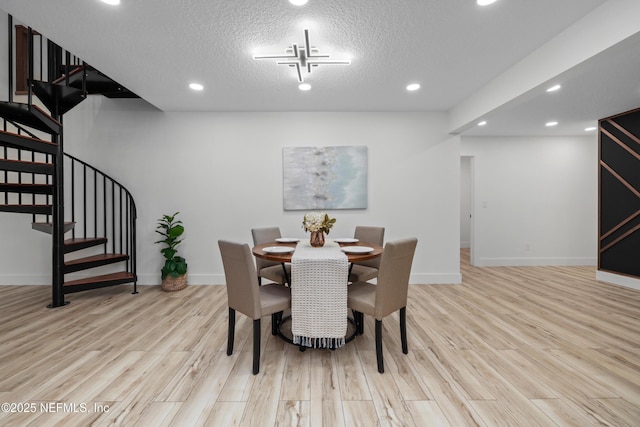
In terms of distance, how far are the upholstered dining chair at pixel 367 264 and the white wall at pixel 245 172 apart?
0.76m

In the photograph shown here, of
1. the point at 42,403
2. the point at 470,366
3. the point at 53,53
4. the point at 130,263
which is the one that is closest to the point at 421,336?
the point at 470,366

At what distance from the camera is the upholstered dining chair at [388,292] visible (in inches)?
74.2

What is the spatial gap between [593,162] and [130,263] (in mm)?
8447

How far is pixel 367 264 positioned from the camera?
10.00 ft

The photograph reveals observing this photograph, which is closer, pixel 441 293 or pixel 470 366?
pixel 470 366

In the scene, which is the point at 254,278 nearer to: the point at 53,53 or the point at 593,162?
the point at 53,53

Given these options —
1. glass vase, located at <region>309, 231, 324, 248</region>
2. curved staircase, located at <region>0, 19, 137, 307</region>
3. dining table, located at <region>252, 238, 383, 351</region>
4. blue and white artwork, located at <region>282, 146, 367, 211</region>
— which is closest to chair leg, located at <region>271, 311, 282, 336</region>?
dining table, located at <region>252, 238, 383, 351</region>

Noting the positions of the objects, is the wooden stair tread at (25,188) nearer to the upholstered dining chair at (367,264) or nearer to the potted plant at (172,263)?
the potted plant at (172,263)

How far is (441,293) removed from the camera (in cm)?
366

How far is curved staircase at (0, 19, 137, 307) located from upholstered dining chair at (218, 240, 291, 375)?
240 centimetres

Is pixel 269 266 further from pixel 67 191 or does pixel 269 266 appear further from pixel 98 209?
pixel 67 191

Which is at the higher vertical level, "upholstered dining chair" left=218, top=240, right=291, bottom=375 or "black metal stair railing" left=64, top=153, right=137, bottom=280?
"black metal stair railing" left=64, top=153, right=137, bottom=280

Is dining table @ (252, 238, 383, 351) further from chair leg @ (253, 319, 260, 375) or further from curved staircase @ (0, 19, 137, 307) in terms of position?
curved staircase @ (0, 19, 137, 307)

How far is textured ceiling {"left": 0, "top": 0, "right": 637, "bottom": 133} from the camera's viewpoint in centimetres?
189
